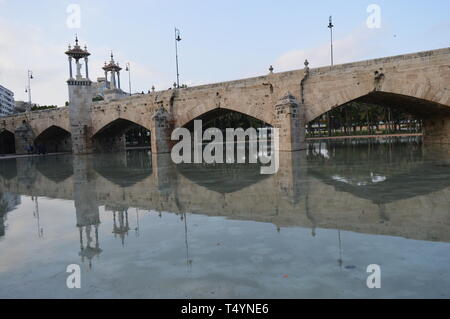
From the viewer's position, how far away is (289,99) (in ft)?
62.7

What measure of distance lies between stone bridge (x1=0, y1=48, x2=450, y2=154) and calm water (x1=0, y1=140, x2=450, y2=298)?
361 inches

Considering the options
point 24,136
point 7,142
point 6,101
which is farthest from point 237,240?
point 6,101

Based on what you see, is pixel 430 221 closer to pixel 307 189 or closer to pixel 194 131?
pixel 307 189

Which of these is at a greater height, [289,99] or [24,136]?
[289,99]

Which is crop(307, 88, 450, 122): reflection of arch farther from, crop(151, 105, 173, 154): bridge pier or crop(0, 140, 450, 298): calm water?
crop(151, 105, 173, 154): bridge pier

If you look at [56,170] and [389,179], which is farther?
[56,170]

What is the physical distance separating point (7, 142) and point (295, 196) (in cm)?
4259

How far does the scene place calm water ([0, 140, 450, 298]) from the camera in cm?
A: 348

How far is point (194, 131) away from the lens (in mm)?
30766

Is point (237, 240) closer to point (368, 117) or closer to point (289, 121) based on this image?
point (289, 121)

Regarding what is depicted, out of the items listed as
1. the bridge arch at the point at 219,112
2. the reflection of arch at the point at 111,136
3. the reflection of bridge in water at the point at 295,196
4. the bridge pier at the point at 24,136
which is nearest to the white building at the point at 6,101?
the bridge pier at the point at 24,136

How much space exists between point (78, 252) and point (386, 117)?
46.7 meters
